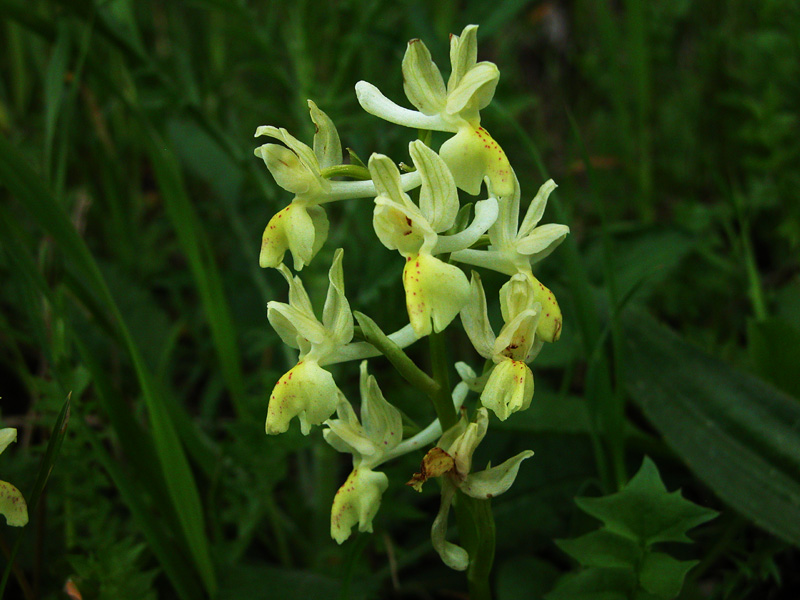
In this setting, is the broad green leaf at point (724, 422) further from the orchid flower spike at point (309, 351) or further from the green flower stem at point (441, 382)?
the orchid flower spike at point (309, 351)

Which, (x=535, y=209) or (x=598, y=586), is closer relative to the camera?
(x=535, y=209)

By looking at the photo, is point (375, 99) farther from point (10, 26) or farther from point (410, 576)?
point (10, 26)

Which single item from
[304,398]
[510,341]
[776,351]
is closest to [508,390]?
[510,341]

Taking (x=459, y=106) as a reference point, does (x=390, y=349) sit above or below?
below

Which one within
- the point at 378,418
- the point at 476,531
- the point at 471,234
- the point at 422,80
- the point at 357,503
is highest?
the point at 422,80

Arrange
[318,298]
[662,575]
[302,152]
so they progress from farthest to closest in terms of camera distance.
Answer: [318,298] < [662,575] < [302,152]

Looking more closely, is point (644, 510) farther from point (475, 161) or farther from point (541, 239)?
point (475, 161)

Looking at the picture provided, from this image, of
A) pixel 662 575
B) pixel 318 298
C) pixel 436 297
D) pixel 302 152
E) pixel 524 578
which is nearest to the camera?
pixel 436 297
